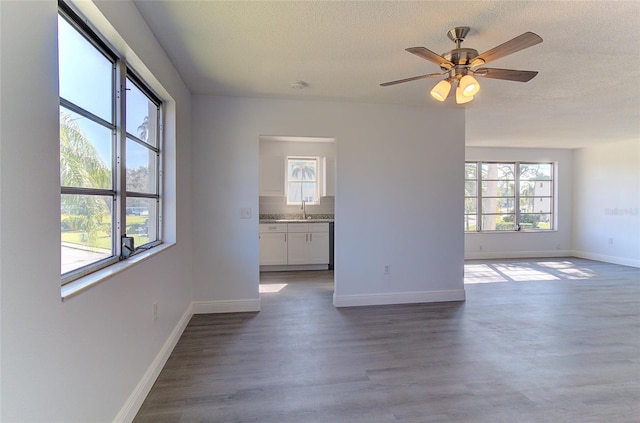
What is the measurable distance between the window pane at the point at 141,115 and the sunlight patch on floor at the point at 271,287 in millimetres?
2466

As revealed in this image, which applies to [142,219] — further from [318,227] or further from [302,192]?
[302,192]

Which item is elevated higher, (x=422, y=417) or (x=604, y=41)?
(x=604, y=41)

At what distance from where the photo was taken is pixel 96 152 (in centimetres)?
171

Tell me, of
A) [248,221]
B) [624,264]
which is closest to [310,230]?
[248,221]

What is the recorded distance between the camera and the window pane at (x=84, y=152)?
1.42 m

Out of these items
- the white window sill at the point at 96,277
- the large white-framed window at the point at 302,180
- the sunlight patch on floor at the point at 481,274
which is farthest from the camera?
the large white-framed window at the point at 302,180

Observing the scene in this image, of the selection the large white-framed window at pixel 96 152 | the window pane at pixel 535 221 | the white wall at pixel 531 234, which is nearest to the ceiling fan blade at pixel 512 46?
the large white-framed window at pixel 96 152

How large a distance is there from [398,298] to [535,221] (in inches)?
204

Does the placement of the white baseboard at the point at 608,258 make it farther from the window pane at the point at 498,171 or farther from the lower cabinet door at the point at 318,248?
the lower cabinet door at the point at 318,248

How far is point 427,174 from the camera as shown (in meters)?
4.05

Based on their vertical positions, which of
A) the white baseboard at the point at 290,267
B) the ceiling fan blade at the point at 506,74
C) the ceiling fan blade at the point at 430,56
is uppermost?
the ceiling fan blade at the point at 430,56

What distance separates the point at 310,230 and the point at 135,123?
3.75 metres

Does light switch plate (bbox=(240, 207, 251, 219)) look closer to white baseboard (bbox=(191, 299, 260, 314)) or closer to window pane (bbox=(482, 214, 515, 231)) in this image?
white baseboard (bbox=(191, 299, 260, 314))

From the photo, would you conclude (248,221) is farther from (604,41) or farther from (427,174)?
(604,41)
